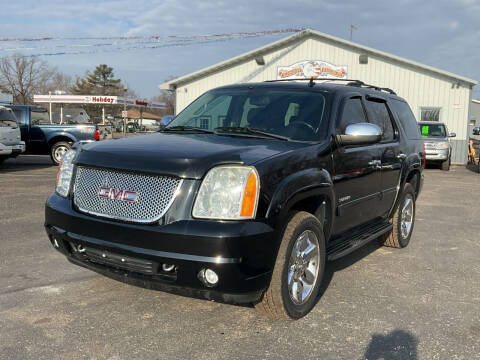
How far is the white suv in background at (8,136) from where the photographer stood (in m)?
12.5

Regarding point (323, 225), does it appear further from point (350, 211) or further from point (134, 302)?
point (134, 302)

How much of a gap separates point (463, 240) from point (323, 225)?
328 centimetres

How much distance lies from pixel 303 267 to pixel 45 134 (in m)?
13.5

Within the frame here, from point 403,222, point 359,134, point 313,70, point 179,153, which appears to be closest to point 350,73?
point 313,70

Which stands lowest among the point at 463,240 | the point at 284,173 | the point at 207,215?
the point at 463,240

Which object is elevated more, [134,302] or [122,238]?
[122,238]

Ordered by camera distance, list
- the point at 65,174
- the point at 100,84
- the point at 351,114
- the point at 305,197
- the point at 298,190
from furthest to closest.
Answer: the point at 100,84 → the point at 351,114 → the point at 65,174 → the point at 305,197 → the point at 298,190

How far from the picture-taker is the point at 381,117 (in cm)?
500

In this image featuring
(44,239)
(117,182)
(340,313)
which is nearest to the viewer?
(117,182)

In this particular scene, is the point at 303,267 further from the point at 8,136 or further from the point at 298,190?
the point at 8,136

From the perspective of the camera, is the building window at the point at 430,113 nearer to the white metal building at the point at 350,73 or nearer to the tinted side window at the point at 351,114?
the white metal building at the point at 350,73

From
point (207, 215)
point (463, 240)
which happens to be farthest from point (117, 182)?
point (463, 240)

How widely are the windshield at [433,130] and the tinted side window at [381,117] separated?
44.0 ft

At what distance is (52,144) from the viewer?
49.1ft
